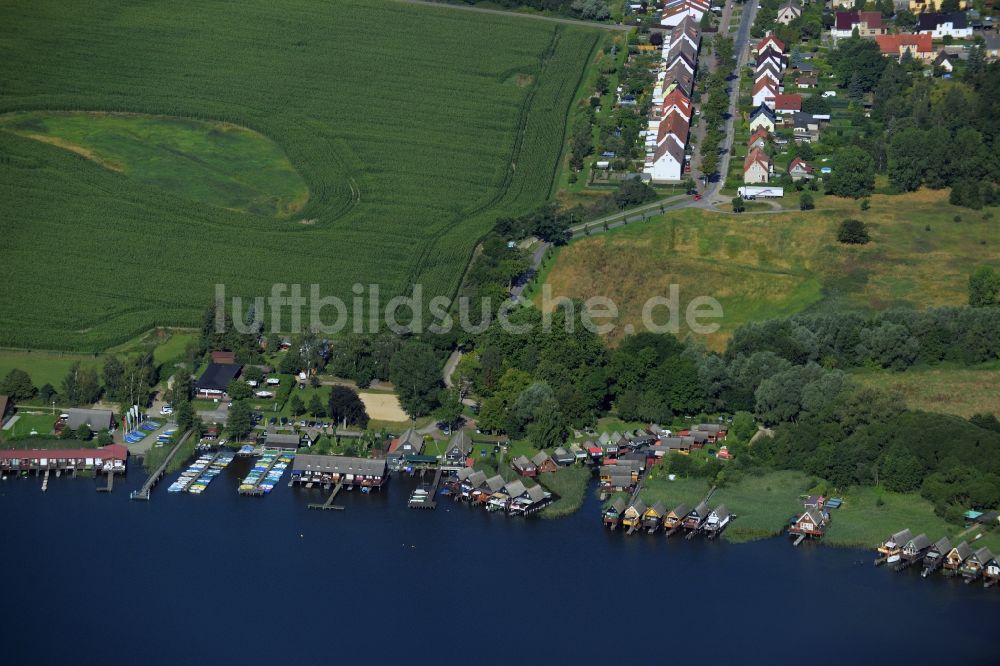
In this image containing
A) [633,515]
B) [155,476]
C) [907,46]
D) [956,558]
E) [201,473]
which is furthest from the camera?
[907,46]

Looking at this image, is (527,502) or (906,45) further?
(906,45)

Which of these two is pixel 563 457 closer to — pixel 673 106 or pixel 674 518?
pixel 674 518

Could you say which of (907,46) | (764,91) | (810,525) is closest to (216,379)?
(810,525)

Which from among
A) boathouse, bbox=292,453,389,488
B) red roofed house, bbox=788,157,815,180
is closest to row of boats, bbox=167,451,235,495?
boathouse, bbox=292,453,389,488

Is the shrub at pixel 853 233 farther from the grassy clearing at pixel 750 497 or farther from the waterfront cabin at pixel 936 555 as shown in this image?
the waterfront cabin at pixel 936 555

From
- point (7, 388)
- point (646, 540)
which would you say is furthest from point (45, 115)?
point (646, 540)

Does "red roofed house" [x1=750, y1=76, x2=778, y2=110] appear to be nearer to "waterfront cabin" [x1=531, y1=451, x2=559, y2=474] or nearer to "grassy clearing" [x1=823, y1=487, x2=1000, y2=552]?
"waterfront cabin" [x1=531, y1=451, x2=559, y2=474]

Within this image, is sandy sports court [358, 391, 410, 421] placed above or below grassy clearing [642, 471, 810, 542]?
above
